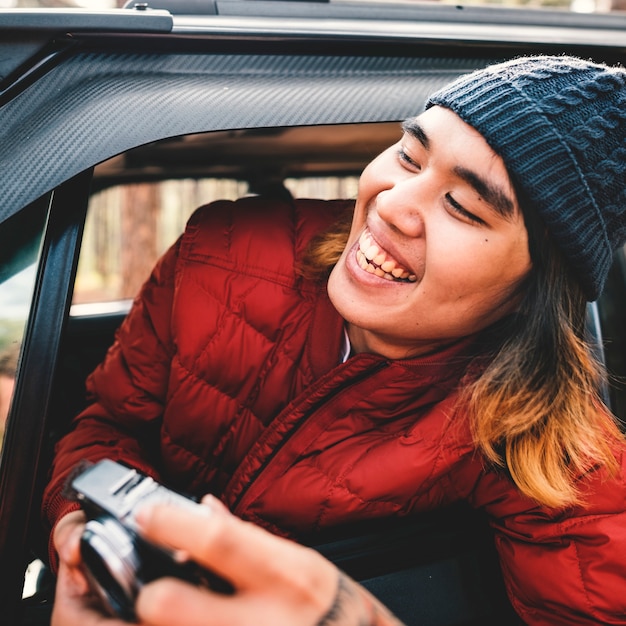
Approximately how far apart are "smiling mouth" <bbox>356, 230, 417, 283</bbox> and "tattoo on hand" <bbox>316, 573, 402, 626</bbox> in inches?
30.7

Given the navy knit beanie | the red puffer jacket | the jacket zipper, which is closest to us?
the navy knit beanie

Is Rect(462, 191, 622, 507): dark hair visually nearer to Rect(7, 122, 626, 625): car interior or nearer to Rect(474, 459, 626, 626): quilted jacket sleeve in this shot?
Rect(474, 459, 626, 626): quilted jacket sleeve

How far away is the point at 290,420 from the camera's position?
148 centimetres

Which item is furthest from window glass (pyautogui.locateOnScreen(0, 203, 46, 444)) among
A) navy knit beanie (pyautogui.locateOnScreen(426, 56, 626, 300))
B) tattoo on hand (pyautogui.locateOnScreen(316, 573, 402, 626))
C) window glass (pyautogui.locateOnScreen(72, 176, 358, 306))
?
window glass (pyautogui.locateOnScreen(72, 176, 358, 306))

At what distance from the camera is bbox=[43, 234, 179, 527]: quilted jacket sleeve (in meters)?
1.66

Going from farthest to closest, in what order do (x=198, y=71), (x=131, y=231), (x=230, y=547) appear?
1. (x=131, y=231)
2. (x=198, y=71)
3. (x=230, y=547)

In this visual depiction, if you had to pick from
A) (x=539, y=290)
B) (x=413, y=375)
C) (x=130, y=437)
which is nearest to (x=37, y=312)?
(x=130, y=437)

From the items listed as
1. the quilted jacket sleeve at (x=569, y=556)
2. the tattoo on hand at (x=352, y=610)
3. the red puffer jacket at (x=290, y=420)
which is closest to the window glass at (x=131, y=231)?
the red puffer jacket at (x=290, y=420)

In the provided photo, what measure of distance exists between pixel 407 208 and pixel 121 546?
2.94 ft

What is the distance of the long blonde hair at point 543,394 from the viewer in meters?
1.40

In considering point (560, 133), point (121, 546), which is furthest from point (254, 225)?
point (121, 546)

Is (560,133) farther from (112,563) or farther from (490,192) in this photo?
(112,563)

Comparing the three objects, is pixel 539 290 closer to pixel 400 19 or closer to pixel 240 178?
pixel 400 19

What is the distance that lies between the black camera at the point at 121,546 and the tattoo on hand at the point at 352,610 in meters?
0.12
